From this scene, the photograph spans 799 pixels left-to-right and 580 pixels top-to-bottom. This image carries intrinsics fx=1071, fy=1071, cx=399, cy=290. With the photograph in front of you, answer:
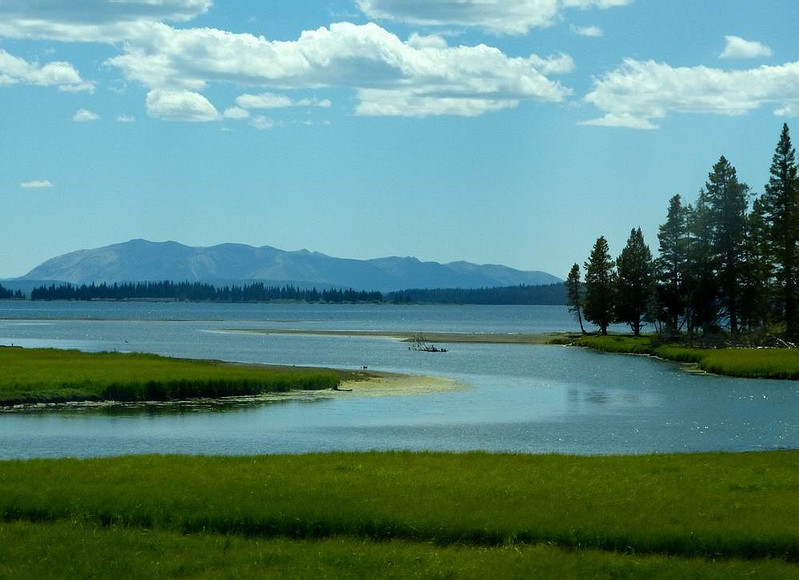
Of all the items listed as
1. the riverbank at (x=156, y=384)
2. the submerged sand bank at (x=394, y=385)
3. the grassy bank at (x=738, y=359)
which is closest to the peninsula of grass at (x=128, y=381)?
the riverbank at (x=156, y=384)

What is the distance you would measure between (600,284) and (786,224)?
42.5 meters

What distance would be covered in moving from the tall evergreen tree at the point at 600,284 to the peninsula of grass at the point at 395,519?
12282cm

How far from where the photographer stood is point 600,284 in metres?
156

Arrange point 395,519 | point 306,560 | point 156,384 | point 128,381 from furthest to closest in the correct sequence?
point 156,384, point 128,381, point 395,519, point 306,560

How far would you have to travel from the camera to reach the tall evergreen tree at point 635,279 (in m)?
147

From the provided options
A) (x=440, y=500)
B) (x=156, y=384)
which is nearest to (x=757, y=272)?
(x=156, y=384)

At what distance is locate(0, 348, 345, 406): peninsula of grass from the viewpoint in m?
62.8

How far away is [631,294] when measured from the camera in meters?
147

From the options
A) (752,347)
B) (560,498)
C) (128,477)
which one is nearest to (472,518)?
(560,498)

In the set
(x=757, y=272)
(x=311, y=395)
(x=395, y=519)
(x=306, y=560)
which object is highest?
(x=757, y=272)

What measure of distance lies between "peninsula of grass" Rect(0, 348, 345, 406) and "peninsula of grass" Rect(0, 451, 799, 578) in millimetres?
30619

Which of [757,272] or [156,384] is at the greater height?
[757,272]

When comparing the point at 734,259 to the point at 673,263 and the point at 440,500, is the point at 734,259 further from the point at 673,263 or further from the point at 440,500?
the point at 440,500

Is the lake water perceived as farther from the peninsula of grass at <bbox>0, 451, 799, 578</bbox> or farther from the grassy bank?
the peninsula of grass at <bbox>0, 451, 799, 578</bbox>
